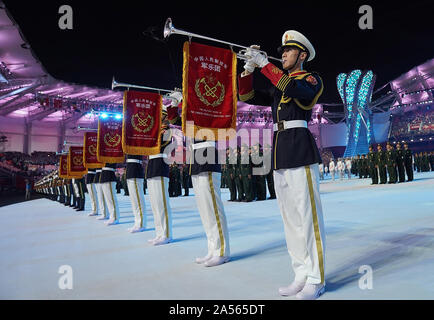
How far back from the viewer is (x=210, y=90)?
9.66 ft

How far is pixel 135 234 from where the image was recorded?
451cm

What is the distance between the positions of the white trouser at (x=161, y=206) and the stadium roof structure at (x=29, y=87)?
14696 mm

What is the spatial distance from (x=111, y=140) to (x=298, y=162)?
475cm

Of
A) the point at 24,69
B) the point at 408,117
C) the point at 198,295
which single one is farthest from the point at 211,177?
the point at 408,117

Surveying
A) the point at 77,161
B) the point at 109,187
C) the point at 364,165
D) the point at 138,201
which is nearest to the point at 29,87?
the point at 77,161

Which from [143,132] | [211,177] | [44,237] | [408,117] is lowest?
[44,237]

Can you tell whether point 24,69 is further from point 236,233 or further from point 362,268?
point 362,268

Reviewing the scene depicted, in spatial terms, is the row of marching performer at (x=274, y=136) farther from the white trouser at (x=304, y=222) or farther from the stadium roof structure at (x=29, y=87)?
the stadium roof structure at (x=29, y=87)

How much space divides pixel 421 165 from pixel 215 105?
2385 centimetres

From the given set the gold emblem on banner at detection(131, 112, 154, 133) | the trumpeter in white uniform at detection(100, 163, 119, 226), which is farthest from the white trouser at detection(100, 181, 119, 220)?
the gold emblem on banner at detection(131, 112, 154, 133)

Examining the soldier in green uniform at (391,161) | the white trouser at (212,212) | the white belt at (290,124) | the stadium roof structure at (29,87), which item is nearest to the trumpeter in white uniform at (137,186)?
the white trouser at (212,212)

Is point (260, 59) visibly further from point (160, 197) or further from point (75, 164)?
point (75, 164)

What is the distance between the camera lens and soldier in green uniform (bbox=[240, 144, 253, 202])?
30.3 feet
